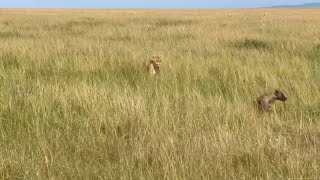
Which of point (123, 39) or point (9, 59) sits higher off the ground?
point (9, 59)

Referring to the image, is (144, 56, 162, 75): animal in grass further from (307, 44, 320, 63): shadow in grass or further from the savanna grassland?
(307, 44, 320, 63): shadow in grass

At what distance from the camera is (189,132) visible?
11.2ft

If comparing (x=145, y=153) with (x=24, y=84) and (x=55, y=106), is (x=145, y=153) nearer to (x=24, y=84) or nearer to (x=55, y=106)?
(x=55, y=106)

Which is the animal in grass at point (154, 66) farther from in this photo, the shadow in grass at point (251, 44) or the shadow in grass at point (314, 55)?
the shadow in grass at point (251, 44)

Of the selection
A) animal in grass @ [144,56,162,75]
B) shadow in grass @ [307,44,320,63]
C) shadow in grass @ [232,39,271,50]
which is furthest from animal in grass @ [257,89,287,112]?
shadow in grass @ [232,39,271,50]

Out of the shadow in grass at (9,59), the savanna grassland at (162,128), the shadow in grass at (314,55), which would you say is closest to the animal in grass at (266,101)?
the savanna grassland at (162,128)

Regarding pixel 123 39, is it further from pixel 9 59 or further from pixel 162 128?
pixel 162 128

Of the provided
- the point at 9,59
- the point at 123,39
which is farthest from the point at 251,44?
the point at 9,59

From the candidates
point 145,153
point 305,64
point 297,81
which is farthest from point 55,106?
point 305,64

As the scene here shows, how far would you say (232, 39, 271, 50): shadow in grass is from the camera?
10.5m

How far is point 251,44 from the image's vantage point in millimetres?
11000

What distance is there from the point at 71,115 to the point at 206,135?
4.48ft

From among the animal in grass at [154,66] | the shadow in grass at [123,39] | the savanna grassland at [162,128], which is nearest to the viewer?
the savanna grassland at [162,128]

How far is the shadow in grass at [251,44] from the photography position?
1050 centimetres
